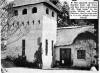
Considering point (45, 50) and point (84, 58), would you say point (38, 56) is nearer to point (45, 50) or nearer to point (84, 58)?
point (45, 50)

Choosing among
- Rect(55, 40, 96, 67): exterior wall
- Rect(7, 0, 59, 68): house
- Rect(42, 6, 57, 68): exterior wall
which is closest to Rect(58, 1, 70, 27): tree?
Rect(42, 6, 57, 68): exterior wall

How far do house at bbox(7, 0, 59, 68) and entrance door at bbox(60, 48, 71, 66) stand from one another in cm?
138

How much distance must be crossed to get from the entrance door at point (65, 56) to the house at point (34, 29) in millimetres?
1382

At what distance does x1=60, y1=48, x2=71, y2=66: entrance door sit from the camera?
18844 millimetres

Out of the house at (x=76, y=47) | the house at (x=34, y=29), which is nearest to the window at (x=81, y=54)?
the house at (x=76, y=47)

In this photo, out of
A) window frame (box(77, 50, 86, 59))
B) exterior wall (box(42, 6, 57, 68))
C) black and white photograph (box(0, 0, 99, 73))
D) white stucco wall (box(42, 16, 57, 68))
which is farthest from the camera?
window frame (box(77, 50, 86, 59))

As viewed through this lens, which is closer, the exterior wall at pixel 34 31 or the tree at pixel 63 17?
the exterior wall at pixel 34 31

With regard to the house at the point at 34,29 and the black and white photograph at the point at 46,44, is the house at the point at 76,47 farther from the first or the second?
the house at the point at 34,29

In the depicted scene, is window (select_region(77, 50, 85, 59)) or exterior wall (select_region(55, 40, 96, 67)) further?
window (select_region(77, 50, 85, 59))

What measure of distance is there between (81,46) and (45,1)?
5.66 m

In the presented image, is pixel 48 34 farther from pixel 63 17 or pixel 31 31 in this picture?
pixel 63 17

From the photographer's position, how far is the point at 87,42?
17984 millimetres

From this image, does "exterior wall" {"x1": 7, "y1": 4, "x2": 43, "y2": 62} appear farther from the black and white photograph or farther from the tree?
the tree

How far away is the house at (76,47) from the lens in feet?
58.6
